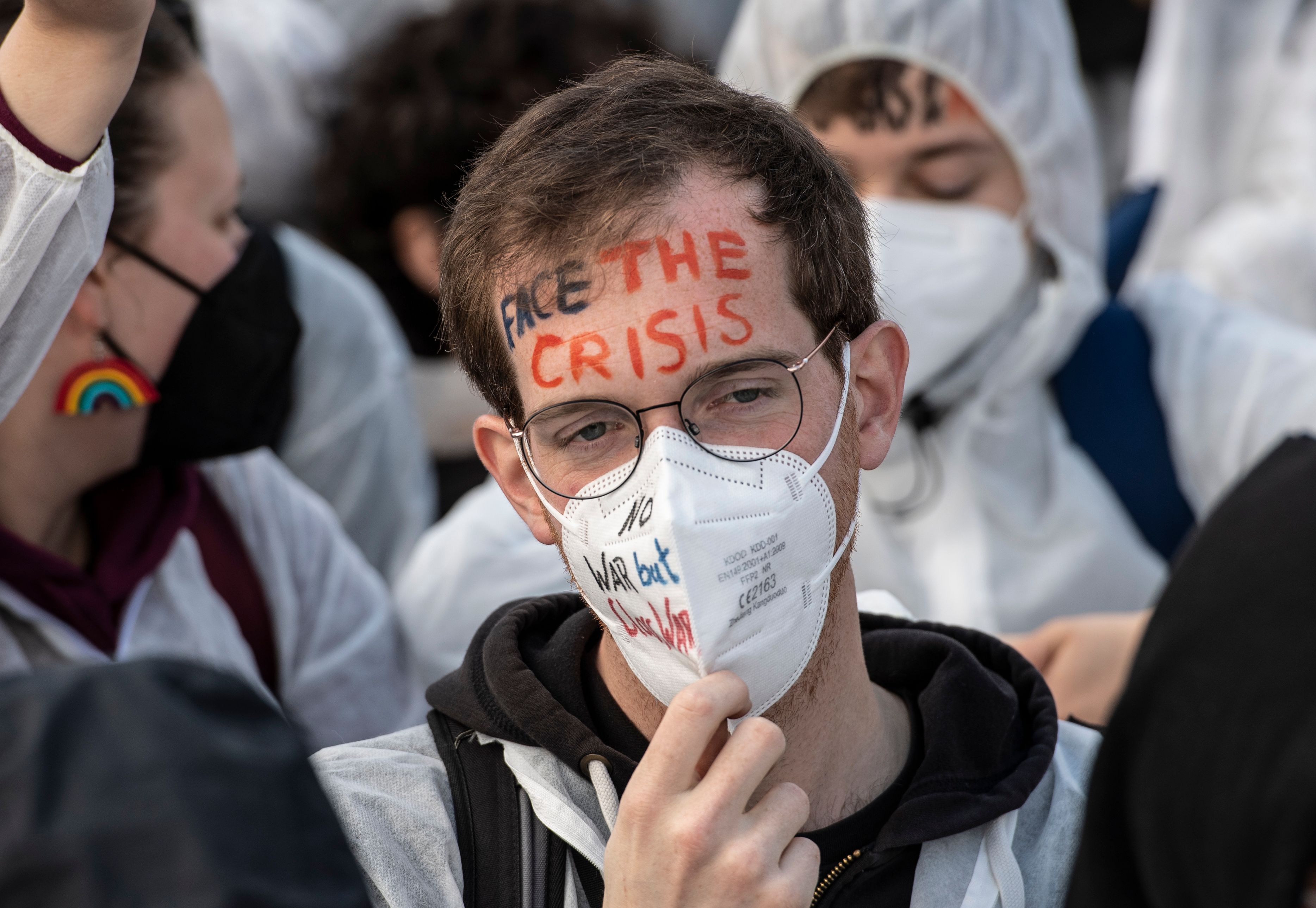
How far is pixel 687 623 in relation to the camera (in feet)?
6.07

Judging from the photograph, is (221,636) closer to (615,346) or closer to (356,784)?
(356,784)

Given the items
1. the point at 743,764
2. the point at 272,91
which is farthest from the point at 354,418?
the point at 743,764

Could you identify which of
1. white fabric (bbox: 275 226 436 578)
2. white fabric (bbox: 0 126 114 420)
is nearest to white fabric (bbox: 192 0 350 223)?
white fabric (bbox: 275 226 436 578)

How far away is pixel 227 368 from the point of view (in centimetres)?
293

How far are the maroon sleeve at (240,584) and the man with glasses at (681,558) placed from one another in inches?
48.0

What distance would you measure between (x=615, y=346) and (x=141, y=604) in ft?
5.21

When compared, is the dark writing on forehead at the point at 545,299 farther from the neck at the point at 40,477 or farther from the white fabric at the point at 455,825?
the neck at the point at 40,477

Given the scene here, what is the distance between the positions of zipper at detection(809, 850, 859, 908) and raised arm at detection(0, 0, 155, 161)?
1.55 m

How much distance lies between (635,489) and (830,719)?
1.69ft

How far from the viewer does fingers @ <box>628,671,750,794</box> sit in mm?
1671

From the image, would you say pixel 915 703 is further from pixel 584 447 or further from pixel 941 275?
pixel 941 275

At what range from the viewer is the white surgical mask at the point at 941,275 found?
3.63 m

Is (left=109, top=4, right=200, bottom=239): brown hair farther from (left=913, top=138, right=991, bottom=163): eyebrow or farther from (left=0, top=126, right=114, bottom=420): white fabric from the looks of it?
(left=913, top=138, right=991, bottom=163): eyebrow

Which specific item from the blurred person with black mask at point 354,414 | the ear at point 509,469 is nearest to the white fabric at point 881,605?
the ear at point 509,469
